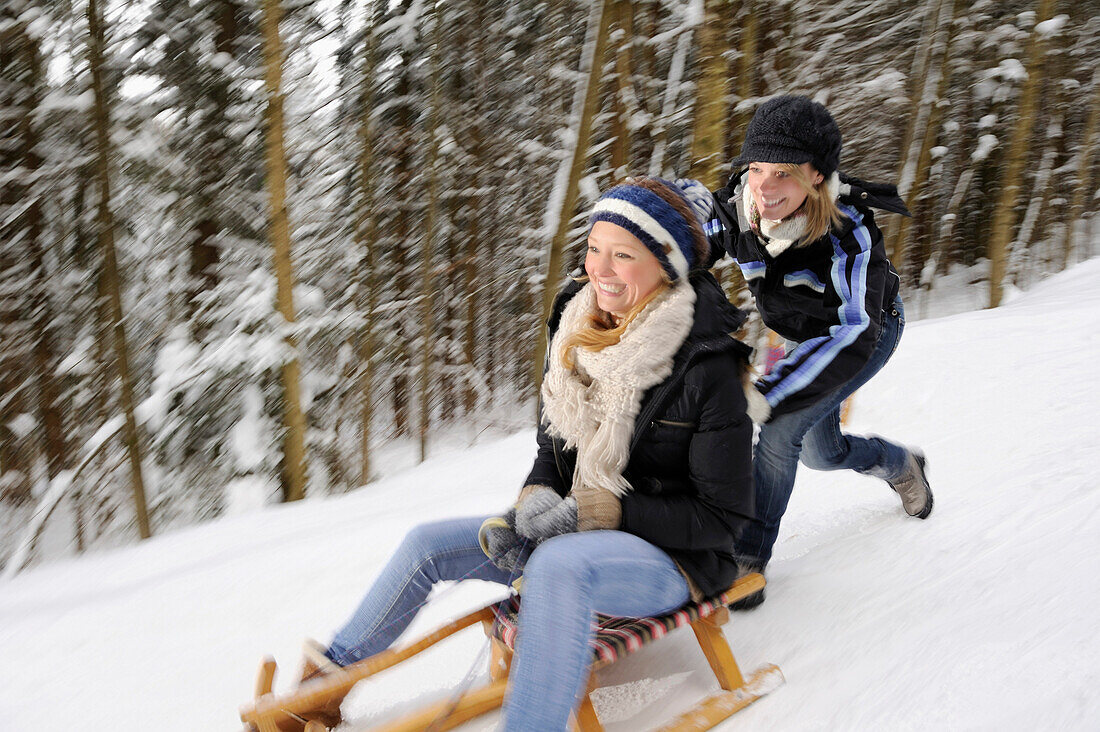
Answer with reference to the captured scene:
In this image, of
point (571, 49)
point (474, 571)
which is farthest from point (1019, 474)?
point (571, 49)

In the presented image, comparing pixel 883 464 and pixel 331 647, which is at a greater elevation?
pixel 331 647

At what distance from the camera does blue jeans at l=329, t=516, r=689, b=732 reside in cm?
146

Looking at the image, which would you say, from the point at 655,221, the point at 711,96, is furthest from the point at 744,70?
the point at 655,221

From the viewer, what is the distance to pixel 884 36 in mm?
8570

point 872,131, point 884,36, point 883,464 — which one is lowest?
point 872,131

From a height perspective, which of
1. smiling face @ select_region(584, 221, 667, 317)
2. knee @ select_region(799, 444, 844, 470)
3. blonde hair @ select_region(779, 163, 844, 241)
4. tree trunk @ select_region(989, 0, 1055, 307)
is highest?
smiling face @ select_region(584, 221, 667, 317)

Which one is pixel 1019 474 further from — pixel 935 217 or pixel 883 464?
pixel 935 217

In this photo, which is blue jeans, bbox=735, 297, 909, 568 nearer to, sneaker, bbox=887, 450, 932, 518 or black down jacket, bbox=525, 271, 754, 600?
sneaker, bbox=887, 450, 932, 518

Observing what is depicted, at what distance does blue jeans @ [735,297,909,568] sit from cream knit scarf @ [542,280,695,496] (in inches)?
22.1

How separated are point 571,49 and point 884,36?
3.81 meters

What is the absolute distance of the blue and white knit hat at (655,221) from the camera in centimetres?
175

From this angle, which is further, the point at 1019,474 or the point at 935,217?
the point at 935,217

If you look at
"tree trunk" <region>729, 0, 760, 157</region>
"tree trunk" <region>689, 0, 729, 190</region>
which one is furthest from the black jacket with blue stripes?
"tree trunk" <region>729, 0, 760, 157</region>

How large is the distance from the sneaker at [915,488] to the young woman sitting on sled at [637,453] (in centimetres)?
104
